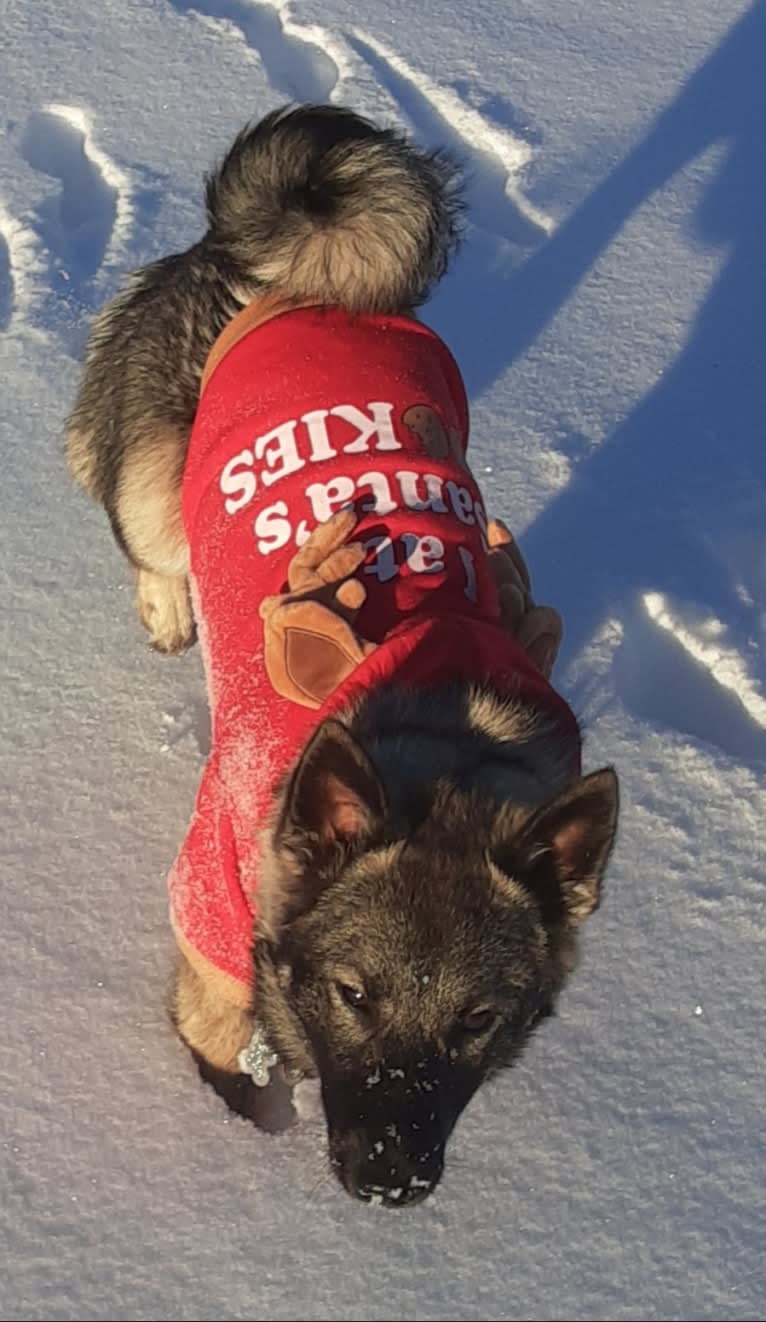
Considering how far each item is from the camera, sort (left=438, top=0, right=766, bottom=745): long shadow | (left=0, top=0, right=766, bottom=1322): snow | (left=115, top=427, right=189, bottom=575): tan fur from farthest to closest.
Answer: (left=438, top=0, right=766, bottom=745): long shadow < (left=115, top=427, right=189, bottom=575): tan fur < (left=0, top=0, right=766, bottom=1322): snow

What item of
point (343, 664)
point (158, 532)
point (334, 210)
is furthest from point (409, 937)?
point (334, 210)

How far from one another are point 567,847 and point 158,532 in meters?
1.63

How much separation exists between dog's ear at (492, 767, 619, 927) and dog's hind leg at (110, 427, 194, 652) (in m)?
1.51

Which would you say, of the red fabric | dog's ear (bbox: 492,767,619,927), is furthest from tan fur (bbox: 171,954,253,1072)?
dog's ear (bbox: 492,767,619,927)

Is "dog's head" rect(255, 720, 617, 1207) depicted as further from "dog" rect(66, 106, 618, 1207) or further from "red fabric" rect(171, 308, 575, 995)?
"red fabric" rect(171, 308, 575, 995)

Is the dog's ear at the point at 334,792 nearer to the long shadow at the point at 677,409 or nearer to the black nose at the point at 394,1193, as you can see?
the black nose at the point at 394,1193

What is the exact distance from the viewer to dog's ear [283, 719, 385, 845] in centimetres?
227

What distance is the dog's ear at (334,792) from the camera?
2.27 metres

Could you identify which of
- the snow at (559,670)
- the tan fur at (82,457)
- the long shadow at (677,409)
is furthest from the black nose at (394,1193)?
the tan fur at (82,457)

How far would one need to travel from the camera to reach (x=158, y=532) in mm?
3609

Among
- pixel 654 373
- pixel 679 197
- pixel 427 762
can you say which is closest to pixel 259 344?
pixel 427 762

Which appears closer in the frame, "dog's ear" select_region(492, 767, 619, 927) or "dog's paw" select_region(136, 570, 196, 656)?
"dog's ear" select_region(492, 767, 619, 927)

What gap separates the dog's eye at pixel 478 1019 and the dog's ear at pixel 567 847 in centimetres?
22

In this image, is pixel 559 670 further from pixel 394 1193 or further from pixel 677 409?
pixel 394 1193
